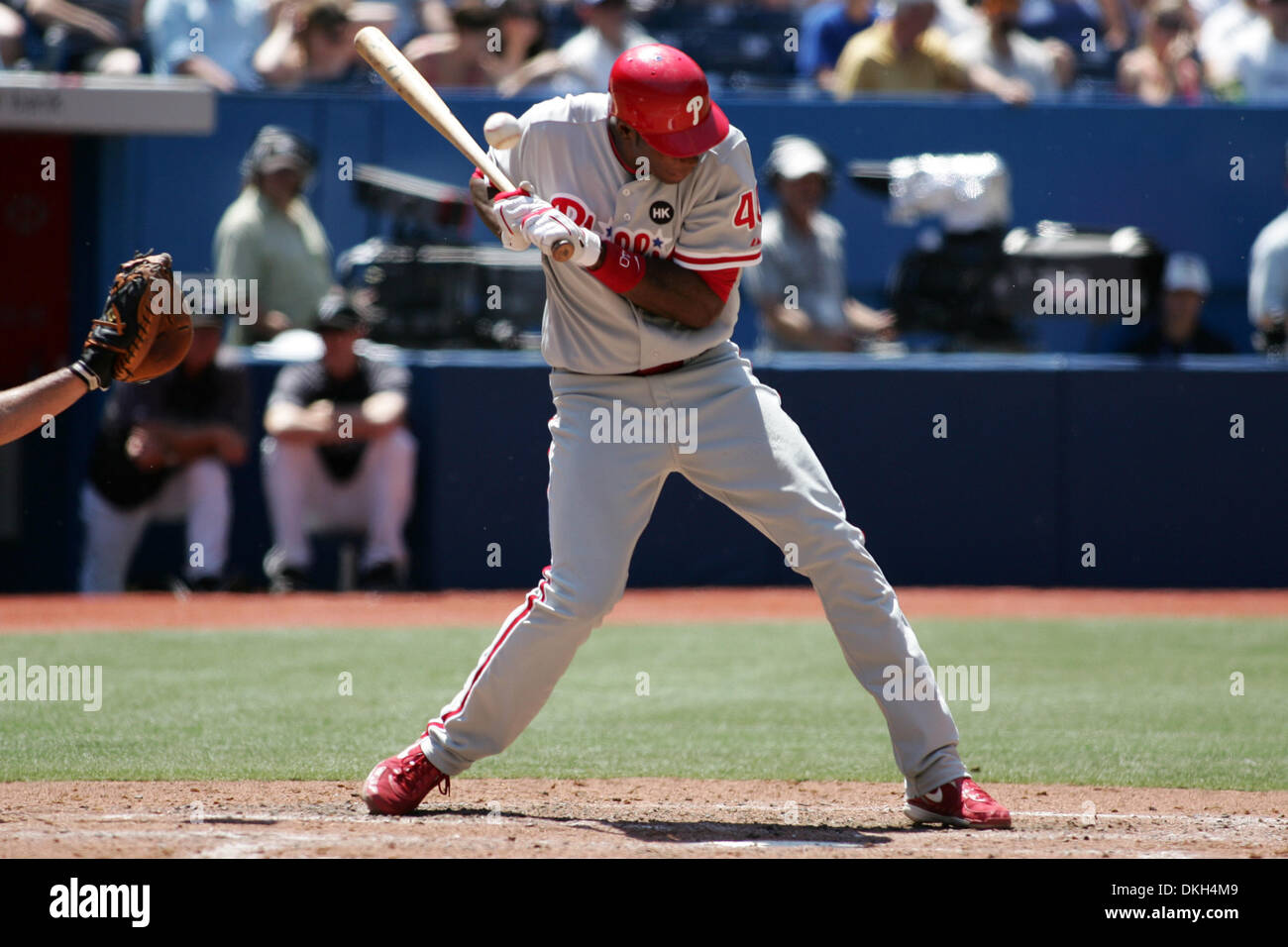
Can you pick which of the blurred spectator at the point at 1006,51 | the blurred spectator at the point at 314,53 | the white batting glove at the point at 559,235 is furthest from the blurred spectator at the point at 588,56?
the white batting glove at the point at 559,235

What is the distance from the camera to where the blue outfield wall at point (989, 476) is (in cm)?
962

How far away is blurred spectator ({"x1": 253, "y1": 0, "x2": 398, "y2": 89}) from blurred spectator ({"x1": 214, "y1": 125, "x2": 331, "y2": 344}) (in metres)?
0.77

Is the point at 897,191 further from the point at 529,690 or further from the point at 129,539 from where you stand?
the point at 529,690

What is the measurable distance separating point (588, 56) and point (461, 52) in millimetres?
805

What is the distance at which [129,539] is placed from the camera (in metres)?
9.52

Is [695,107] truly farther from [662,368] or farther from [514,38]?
[514,38]

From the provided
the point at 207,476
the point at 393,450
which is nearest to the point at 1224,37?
the point at 393,450

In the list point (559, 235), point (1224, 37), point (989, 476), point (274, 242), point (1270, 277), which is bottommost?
point (989, 476)

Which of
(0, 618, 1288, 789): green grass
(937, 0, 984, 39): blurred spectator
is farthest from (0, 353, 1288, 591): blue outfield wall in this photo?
(937, 0, 984, 39): blurred spectator

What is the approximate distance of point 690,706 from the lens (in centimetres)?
649

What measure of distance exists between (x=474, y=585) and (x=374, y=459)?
35.6 inches

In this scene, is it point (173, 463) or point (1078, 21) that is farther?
point (1078, 21)

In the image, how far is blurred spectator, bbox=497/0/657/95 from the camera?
1067 cm

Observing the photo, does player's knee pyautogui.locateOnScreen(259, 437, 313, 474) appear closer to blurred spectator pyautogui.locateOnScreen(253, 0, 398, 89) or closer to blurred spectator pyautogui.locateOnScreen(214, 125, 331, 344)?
blurred spectator pyautogui.locateOnScreen(214, 125, 331, 344)
